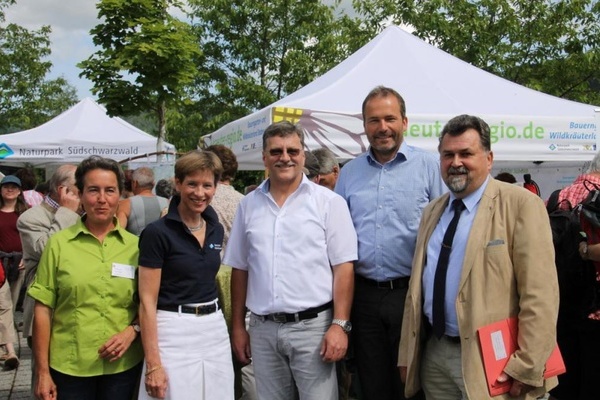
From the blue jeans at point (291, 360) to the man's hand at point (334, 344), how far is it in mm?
43

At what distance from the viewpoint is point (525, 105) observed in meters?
6.58

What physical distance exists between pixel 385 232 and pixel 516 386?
0.98 meters

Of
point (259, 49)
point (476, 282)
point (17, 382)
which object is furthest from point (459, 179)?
point (259, 49)

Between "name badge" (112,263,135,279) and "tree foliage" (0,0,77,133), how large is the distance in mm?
20421

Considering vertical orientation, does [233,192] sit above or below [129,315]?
above

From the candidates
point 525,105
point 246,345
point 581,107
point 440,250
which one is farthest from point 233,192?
point 581,107

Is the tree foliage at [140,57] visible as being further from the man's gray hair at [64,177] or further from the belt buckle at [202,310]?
the belt buckle at [202,310]

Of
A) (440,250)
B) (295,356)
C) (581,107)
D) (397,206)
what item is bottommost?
(295,356)

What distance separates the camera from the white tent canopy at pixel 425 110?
564 cm

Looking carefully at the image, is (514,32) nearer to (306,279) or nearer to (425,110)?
(425,110)

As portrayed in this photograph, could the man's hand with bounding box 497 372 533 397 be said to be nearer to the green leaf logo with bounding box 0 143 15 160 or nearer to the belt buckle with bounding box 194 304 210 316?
the belt buckle with bounding box 194 304 210 316

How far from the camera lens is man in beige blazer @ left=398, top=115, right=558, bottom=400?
249cm

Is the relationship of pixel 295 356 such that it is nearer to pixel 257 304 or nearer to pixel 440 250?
pixel 257 304

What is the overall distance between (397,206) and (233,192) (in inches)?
60.2
